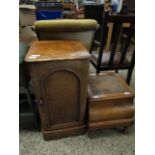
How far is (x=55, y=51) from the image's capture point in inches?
48.5

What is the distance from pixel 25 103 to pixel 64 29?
78cm

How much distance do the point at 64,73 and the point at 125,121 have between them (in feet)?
2.24

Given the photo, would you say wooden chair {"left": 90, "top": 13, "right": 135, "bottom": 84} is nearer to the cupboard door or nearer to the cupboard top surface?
the cupboard top surface

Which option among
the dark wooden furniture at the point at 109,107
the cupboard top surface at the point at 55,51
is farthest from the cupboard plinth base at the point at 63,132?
the cupboard top surface at the point at 55,51

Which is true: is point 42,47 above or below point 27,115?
above

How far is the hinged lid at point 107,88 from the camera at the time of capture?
1.43 metres

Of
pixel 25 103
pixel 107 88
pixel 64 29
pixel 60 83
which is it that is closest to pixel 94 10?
pixel 64 29

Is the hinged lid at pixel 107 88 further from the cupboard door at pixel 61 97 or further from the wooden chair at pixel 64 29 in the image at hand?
the wooden chair at pixel 64 29

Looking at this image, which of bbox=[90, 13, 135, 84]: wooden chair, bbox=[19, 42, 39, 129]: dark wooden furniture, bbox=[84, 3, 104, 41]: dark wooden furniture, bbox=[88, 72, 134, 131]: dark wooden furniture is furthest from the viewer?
bbox=[84, 3, 104, 41]: dark wooden furniture

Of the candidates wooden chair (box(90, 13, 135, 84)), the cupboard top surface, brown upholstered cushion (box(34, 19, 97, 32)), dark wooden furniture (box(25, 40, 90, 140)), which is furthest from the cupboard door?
wooden chair (box(90, 13, 135, 84))

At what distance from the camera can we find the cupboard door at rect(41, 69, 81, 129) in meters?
1.23
